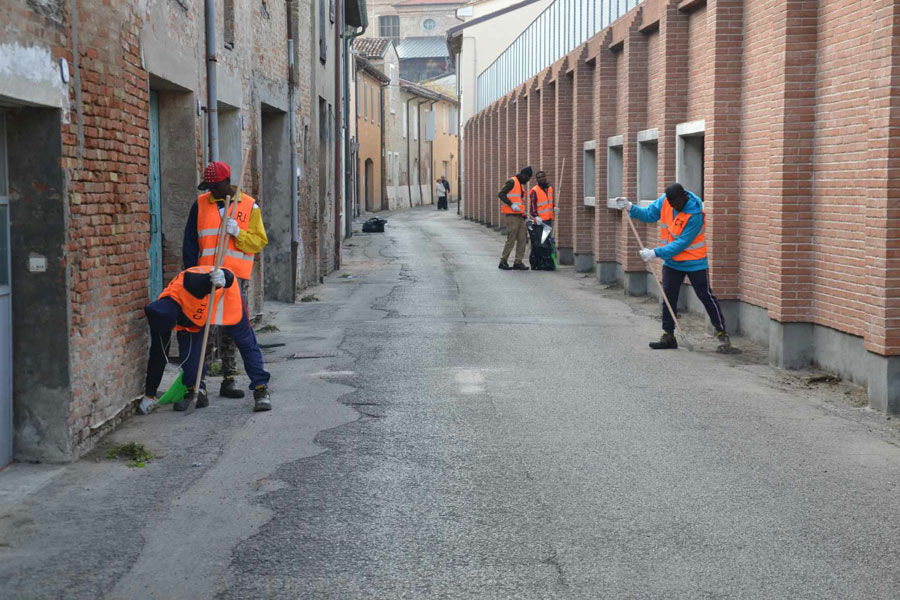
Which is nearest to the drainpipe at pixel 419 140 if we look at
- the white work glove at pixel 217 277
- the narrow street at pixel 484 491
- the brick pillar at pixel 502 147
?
the brick pillar at pixel 502 147

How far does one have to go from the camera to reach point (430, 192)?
7056cm

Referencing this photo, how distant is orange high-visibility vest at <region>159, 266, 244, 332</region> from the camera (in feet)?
27.2

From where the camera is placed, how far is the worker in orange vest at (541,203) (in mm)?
21344

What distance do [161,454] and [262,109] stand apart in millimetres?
9056

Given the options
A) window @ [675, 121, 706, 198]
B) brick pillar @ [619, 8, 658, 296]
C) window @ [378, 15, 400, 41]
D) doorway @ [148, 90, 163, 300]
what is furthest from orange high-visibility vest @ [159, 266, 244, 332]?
window @ [378, 15, 400, 41]

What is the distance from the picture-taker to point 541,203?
21.5 meters

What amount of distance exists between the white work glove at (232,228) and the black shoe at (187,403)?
1251 millimetres

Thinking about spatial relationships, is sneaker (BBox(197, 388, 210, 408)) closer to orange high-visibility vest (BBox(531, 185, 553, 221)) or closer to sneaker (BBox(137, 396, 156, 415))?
sneaker (BBox(137, 396, 156, 415))

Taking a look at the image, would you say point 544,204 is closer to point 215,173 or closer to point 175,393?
point 215,173

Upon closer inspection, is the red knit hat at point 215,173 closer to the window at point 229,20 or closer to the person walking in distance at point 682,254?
the window at point 229,20

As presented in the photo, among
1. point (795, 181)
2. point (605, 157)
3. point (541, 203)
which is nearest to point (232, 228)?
point (795, 181)

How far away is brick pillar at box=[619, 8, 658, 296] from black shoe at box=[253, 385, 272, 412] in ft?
32.5

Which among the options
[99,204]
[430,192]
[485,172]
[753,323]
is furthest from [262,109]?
[430,192]

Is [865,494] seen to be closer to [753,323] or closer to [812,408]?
[812,408]
